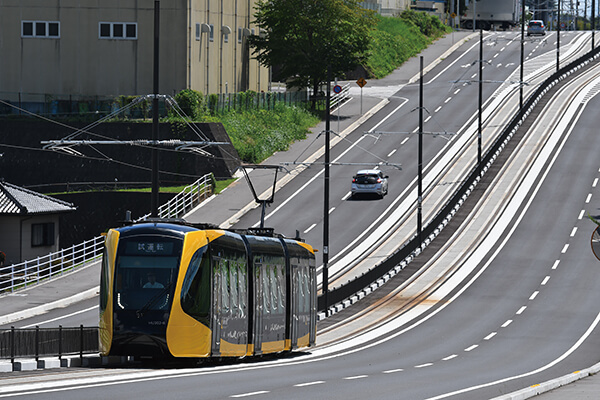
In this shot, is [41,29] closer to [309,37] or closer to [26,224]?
[309,37]

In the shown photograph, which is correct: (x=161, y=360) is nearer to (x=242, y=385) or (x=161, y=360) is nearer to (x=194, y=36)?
(x=242, y=385)

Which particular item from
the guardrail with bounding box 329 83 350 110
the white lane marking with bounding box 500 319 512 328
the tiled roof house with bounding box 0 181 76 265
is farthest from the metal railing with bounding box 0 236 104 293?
the guardrail with bounding box 329 83 350 110

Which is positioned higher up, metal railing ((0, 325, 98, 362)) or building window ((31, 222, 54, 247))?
metal railing ((0, 325, 98, 362))

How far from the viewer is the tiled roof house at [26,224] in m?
52.7

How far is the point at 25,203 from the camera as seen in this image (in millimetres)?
53812

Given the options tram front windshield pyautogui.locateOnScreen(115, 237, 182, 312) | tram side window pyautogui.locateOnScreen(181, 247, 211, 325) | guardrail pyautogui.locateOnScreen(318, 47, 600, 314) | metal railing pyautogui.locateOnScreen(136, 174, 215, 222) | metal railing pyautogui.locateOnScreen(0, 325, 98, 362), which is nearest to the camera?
tram front windshield pyautogui.locateOnScreen(115, 237, 182, 312)

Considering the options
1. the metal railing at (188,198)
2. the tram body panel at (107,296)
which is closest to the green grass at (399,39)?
the metal railing at (188,198)

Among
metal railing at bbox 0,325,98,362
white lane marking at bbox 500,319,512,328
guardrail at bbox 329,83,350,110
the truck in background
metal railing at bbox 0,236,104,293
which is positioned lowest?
white lane marking at bbox 500,319,512,328

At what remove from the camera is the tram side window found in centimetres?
2442

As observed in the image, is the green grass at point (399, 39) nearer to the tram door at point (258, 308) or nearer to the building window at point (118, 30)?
the building window at point (118, 30)

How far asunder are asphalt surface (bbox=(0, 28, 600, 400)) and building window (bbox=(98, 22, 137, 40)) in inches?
542

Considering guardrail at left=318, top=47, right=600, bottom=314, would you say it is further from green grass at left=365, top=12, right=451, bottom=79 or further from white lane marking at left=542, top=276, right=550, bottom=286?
green grass at left=365, top=12, right=451, bottom=79

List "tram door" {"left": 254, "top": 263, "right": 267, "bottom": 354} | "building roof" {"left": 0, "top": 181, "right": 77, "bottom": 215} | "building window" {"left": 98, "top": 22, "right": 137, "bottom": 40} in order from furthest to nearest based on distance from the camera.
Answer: "building window" {"left": 98, "top": 22, "right": 137, "bottom": 40}
"building roof" {"left": 0, "top": 181, "right": 77, "bottom": 215}
"tram door" {"left": 254, "top": 263, "right": 267, "bottom": 354}

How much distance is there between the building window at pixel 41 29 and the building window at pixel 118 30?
330cm
